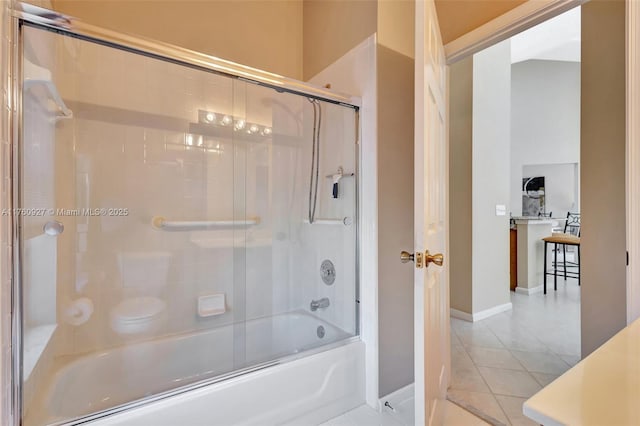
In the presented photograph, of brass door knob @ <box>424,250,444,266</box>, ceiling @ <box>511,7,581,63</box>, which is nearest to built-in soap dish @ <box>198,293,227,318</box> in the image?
brass door knob @ <box>424,250,444,266</box>

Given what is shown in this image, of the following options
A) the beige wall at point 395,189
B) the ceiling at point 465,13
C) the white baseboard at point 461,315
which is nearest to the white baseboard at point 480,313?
the white baseboard at point 461,315

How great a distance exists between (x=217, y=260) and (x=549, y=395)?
196cm

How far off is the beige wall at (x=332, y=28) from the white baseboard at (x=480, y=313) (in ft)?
8.88

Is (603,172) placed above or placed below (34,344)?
above

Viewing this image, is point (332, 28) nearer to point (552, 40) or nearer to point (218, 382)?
point (218, 382)

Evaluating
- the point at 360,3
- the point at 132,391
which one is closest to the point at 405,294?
the point at 132,391

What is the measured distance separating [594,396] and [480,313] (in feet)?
9.47

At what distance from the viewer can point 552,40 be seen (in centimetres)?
505

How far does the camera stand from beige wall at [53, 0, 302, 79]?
1.83 meters

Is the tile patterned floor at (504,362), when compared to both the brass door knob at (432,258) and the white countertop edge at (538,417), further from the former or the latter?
the white countertop edge at (538,417)

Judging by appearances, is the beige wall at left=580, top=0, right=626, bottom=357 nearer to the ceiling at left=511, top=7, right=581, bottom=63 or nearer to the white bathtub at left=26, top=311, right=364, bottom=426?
the white bathtub at left=26, top=311, right=364, bottom=426

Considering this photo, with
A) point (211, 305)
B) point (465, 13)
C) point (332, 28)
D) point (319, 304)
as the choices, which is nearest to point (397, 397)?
point (319, 304)

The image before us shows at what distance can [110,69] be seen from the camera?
1.77 m

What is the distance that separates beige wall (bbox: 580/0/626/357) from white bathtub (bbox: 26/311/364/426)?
131 centimetres
